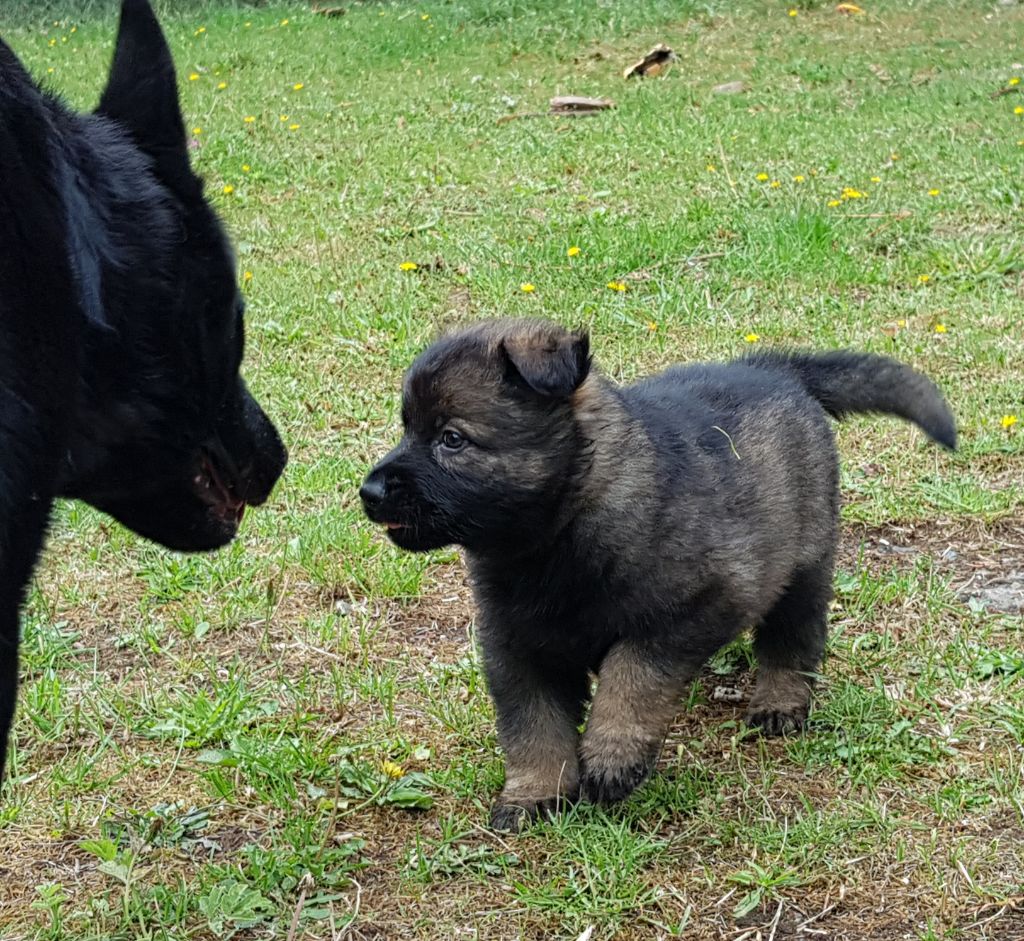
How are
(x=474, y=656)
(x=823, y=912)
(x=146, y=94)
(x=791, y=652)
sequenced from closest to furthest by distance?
1. (x=146, y=94)
2. (x=823, y=912)
3. (x=791, y=652)
4. (x=474, y=656)

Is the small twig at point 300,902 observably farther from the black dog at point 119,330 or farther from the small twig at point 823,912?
the small twig at point 823,912

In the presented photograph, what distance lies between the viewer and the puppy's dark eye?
318cm

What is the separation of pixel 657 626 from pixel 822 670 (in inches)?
33.1

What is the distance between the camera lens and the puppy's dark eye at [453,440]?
3.18 m

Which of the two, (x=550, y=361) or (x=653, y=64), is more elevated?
(x=550, y=361)

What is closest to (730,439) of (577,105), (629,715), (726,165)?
(629,715)

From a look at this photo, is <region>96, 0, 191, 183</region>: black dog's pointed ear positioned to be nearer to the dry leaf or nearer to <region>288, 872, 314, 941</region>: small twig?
<region>288, 872, 314, 941</region>: small twig

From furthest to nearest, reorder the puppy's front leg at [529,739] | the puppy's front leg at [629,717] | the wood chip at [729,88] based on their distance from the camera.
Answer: the wood chip at [729,88]
the puppy's front leg at [529,739]
the puppy's front leg at [629,717]

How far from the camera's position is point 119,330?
242 centimetres

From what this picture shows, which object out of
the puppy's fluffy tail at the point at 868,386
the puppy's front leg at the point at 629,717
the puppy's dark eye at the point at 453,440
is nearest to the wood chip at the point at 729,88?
the puppy's fluffy tail at the point at 868,386

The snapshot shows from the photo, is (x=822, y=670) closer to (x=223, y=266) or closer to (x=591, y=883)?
(x=591, y=883)

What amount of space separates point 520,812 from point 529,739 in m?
0.17

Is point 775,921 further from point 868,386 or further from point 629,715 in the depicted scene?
point 868,386

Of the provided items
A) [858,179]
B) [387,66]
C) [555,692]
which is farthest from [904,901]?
[387,66]
